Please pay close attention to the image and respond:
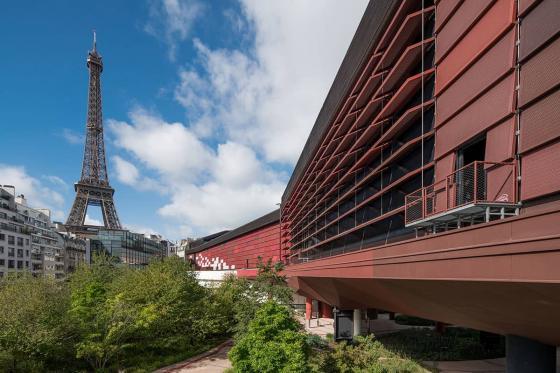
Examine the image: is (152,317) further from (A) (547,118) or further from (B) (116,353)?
(A) (547,118)

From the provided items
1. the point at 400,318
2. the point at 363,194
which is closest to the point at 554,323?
the point at 363,194

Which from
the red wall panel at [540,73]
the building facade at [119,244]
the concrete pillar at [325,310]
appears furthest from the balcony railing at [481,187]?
the building facade at [119,244]

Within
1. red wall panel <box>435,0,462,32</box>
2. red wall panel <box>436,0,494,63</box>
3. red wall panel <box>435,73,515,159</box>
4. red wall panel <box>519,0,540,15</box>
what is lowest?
red wall panel <box>435,73,515,159</box>

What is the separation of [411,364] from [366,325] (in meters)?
15.0

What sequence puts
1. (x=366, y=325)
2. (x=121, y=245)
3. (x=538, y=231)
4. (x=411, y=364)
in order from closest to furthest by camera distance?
1. (x=538, y=231)
2. (x=411, y=364)
3. (x=366, y=325)
4. (x=121, y=245)

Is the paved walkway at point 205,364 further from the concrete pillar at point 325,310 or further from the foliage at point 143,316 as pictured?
the concrete pillar at point 325,310

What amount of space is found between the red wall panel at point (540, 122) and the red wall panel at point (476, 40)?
7.94 ft

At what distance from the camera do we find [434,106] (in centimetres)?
Result: 1442

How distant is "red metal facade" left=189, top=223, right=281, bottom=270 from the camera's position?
185 feet

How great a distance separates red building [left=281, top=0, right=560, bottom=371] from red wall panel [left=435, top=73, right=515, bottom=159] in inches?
1.4

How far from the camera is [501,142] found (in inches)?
396

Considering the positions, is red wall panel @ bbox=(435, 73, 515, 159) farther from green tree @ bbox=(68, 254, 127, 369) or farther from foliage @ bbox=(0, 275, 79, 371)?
foliage @ bbox=(0, 275, 79, 371)

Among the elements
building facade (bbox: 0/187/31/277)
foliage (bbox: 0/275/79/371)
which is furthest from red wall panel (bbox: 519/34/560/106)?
building facade (bbox: 0/187/31/277)

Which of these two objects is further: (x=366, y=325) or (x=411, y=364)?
(x=366, y=325)
